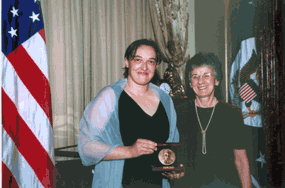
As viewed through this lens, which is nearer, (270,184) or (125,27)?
(270,184)

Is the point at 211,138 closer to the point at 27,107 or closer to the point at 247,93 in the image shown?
the point at 247,93

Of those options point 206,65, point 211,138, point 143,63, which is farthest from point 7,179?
point 206,65

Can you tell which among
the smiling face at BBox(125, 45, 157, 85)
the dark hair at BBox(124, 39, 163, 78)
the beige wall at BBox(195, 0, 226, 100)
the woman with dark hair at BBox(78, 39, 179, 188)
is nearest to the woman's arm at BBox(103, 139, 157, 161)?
the woman with dark hair at BBox(78, 39, 179, 188)

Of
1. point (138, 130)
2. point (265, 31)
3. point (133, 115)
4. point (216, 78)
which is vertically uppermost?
point (265, 31)

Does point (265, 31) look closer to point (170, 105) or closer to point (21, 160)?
point (170, 105)

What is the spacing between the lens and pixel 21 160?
5.66 ft

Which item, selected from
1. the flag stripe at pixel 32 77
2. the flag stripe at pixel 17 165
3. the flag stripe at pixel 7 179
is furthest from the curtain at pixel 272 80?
the flag stripe at pixel 7 179

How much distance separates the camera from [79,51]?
3.04 meters

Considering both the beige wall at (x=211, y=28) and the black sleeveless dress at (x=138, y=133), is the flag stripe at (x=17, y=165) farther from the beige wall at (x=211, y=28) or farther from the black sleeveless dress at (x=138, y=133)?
the beige wall at (x=211, y=28)

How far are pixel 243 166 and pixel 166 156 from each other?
23.2 inches

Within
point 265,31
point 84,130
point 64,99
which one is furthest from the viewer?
A: point 64,99

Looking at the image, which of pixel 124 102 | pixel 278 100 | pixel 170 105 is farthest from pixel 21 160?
pixel 278 100

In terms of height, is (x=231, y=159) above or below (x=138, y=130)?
below

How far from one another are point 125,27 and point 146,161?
1.70m
